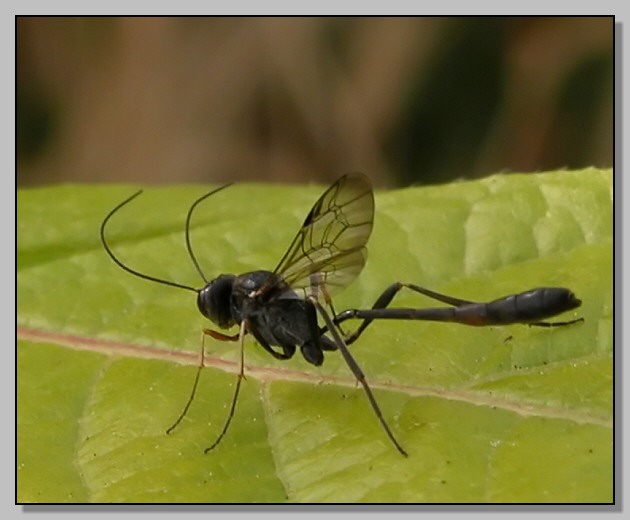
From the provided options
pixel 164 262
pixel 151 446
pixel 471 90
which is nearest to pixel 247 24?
pixel 471 90

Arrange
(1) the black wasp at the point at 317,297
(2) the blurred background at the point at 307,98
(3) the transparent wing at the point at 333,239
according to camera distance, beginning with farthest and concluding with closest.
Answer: (2) the blurred background at the point at 307,98 → (3) the transparent wing at the point at 333,239 → (1) the black wasp at the point at 317,297

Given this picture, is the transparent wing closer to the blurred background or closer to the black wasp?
the black wasp

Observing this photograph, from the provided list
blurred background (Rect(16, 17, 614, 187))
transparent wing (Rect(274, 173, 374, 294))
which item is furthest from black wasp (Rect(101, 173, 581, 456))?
blurred background (Rect(16, 17, 614, 187))

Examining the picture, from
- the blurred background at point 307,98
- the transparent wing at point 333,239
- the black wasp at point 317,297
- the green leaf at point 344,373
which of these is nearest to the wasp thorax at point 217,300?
the black wasp at point 317,297

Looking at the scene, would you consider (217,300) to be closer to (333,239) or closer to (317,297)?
(317,297)

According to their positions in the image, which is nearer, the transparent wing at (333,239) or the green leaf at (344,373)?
the green leaf at (344,373)

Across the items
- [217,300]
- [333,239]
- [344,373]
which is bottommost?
[344,373]

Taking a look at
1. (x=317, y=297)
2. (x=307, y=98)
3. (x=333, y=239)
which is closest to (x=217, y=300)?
(x=317, y=297)

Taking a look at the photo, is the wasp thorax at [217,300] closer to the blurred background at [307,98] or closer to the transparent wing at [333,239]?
the transparent wing at [333,239]
